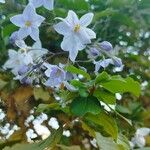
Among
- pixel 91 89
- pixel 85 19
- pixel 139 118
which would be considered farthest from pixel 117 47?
pixel 91 89

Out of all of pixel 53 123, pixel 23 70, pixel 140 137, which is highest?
pixel 23 70

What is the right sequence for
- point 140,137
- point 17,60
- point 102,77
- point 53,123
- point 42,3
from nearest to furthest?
point 102,77 < point 42,3 < point 17,60 < point 53,123 < point 140,137

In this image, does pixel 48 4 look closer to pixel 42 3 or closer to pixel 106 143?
pixel 42 3

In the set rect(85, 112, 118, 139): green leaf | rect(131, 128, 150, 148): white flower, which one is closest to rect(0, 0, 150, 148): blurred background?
rect(131, 128, 150, 148): white flower

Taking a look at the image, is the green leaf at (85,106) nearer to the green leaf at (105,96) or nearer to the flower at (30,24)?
the green leaf at (105,96)

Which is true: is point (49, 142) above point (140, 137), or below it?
above

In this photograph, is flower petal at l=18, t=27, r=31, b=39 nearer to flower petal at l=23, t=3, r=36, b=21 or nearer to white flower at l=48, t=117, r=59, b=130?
flower petal at l=23, t=3, r=36, b=21

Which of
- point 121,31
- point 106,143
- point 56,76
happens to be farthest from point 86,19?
point 121,31
